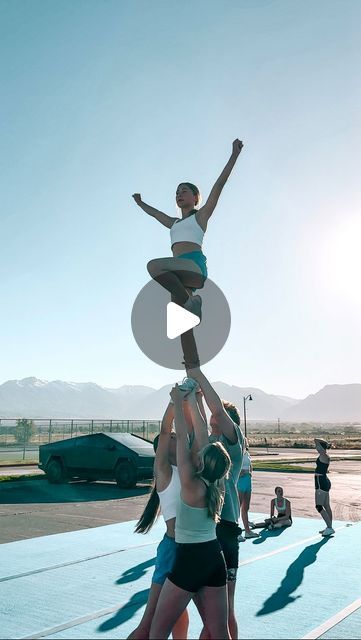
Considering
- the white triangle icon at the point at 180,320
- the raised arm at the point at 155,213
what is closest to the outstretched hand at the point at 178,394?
the white triangle icon at the point at 180,320

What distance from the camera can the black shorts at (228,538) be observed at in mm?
3617

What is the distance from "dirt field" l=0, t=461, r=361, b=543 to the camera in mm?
9891

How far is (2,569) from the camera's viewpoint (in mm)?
6605

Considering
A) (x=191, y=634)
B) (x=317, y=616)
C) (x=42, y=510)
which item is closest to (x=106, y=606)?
(x=191, y=634)

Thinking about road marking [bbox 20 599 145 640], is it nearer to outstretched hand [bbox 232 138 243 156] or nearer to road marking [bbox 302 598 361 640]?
road marking [bbox 302 598 361 640]

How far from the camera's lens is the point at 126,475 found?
1457 cm

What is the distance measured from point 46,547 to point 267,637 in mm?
4592

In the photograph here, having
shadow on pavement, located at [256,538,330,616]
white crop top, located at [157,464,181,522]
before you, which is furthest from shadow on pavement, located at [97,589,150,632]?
white crop top, located at [157,464,181,522]

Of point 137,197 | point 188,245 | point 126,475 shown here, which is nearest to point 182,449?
point 188,245

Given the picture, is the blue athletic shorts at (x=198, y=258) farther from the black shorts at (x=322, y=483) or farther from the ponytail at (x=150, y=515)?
the black shorts at (x=322, y=483)

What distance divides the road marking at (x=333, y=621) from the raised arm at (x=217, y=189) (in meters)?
3.59

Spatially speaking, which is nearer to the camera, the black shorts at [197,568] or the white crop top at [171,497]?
the black shorts at [197,568]

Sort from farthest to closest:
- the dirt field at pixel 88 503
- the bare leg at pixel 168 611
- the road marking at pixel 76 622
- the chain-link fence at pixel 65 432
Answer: the chain-link fence at pixel 65 432, the dirt field at pixel 88 503, the road marking at pixel 76 622, the bare leg at pixel 168 611
